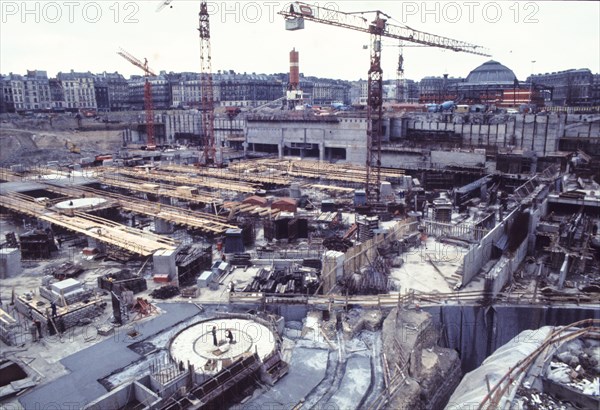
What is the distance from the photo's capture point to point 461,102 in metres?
74.8

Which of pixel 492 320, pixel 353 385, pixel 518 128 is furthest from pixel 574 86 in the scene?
pixel 353 385

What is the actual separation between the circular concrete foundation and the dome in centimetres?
8488

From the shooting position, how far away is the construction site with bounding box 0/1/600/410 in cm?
1113

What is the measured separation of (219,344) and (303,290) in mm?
4580

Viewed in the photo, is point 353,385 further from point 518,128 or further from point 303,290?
point 518,128

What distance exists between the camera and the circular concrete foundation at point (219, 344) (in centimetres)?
1206

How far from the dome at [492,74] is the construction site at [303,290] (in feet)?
168

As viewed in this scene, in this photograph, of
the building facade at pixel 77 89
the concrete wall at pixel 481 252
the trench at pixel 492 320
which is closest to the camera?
the trench at pixel 492 320

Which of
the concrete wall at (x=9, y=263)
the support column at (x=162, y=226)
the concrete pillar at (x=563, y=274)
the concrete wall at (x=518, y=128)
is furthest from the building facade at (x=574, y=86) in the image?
the concrete wall at (x=9, y=263)

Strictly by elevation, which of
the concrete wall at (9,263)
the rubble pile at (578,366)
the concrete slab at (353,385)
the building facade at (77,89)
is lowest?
the concrete slab at (353,385)

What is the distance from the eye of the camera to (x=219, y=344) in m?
12.8

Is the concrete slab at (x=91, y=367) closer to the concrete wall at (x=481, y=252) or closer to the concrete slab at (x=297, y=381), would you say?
the concrete slab at (x=297, y=381)

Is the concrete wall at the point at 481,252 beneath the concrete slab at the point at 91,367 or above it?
above

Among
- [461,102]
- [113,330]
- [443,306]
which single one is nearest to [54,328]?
[113,330]
